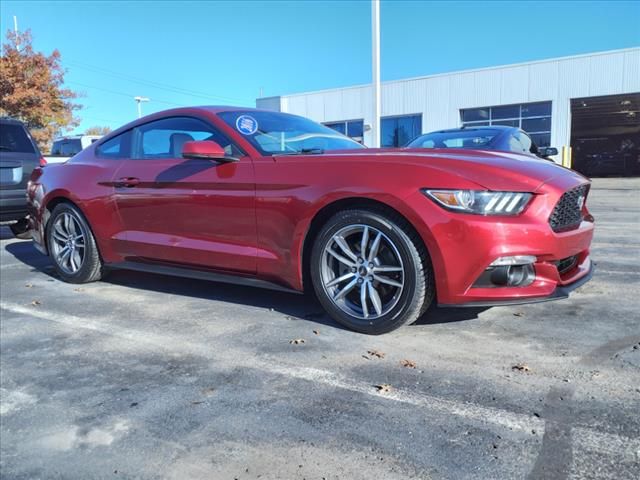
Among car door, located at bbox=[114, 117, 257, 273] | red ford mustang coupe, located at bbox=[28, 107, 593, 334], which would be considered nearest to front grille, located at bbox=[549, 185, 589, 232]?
red ford mustang coupe, located at bbox=[28, 107, 593, 334]

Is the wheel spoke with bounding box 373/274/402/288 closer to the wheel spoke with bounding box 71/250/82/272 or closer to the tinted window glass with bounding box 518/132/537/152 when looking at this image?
the wheel spoke with bounding box 71/250/82/272

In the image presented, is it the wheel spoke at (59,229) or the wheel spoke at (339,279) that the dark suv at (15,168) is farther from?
the wheel spoke at (339,279)

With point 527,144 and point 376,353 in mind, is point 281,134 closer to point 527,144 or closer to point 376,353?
point 376,353

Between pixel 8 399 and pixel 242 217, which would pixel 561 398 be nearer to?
pixel 242 217

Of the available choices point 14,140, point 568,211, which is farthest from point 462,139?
point 14,140

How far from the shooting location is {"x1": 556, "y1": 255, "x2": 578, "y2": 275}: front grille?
10.1ft

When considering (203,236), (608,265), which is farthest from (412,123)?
(203,236)

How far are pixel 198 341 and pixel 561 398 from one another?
6.78 feet

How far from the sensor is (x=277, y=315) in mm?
3764

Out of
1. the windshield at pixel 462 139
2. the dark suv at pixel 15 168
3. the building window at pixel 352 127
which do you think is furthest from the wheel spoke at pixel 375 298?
the building window at pixel 352 127

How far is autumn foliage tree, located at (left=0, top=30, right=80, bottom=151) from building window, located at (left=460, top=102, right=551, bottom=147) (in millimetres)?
19289

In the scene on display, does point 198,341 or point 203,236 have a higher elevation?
point 203,236

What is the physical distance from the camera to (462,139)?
7133 mm

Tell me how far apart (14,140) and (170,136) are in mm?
4422
